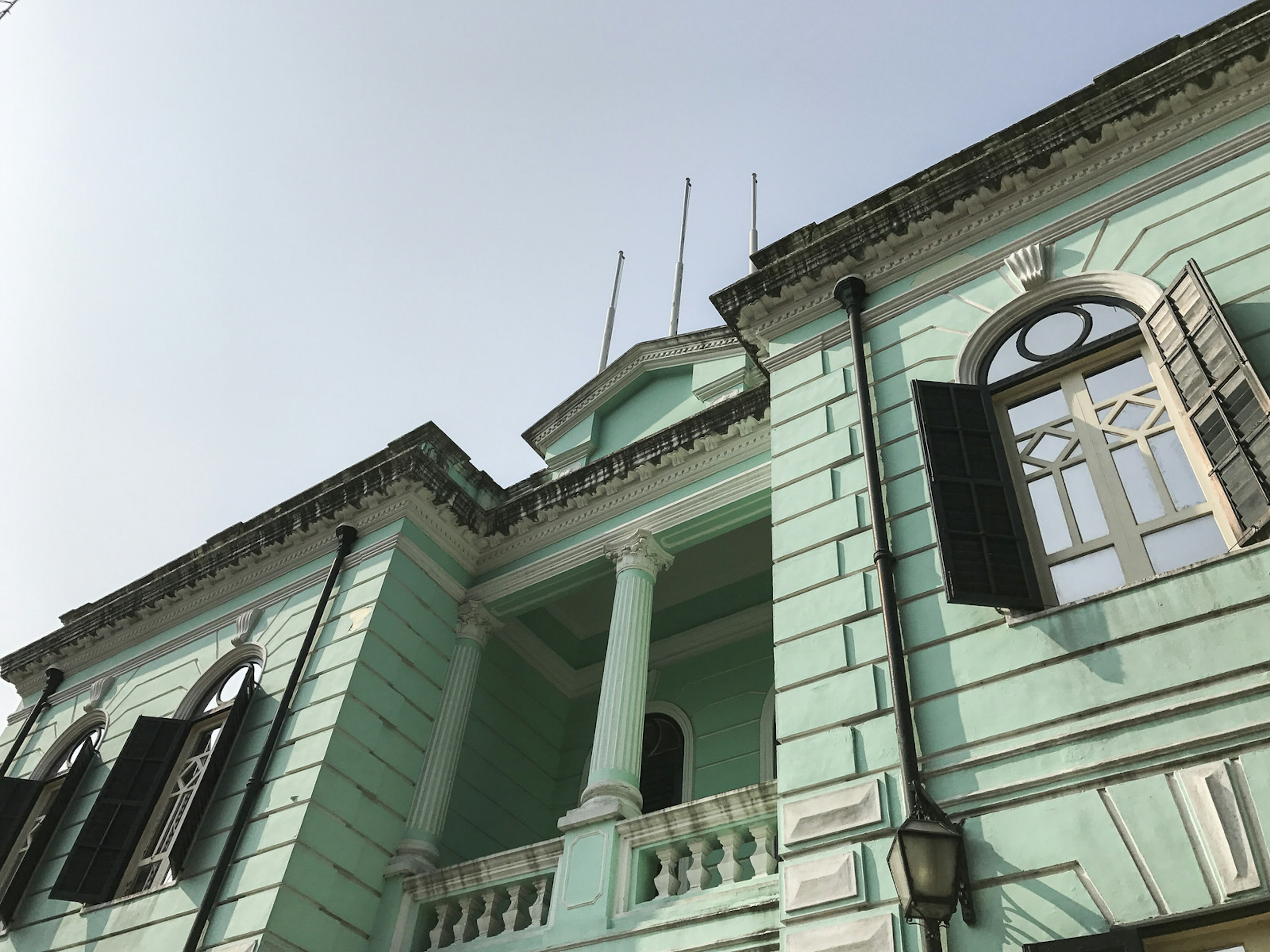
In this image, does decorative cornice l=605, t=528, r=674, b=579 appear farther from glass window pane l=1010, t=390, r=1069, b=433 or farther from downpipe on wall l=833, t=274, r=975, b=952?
glass window pane l=1010, t=390, r=1069, b=433

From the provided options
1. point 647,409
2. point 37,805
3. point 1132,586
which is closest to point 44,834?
point 37,805

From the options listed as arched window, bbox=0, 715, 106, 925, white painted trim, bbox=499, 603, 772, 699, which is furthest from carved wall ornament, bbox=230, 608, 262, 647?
white painted trim, bbox=499, 603, 772, 699

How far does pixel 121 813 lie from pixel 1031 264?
9.47 metres

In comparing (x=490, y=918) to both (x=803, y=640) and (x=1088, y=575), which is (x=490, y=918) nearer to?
(x=803, y=640)

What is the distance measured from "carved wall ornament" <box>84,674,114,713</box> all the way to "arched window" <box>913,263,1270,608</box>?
10306mm

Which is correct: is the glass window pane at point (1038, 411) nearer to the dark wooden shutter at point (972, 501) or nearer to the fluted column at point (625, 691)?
the dark wooden shutter at point (972, 501)

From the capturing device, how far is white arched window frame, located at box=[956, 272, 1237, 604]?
6008 mm

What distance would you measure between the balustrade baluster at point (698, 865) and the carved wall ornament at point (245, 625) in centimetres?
577

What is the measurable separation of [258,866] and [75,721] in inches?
211

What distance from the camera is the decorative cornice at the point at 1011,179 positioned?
7.61 metres

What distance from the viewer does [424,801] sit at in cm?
965

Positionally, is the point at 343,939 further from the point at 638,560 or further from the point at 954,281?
the point at 954,281

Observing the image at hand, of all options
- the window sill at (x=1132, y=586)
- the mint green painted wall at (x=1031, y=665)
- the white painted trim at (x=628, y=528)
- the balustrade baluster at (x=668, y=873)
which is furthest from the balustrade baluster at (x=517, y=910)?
the window sill at (x=1132, y=586)

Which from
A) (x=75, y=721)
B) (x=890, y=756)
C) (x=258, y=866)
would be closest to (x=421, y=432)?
(x=258, y=866)
